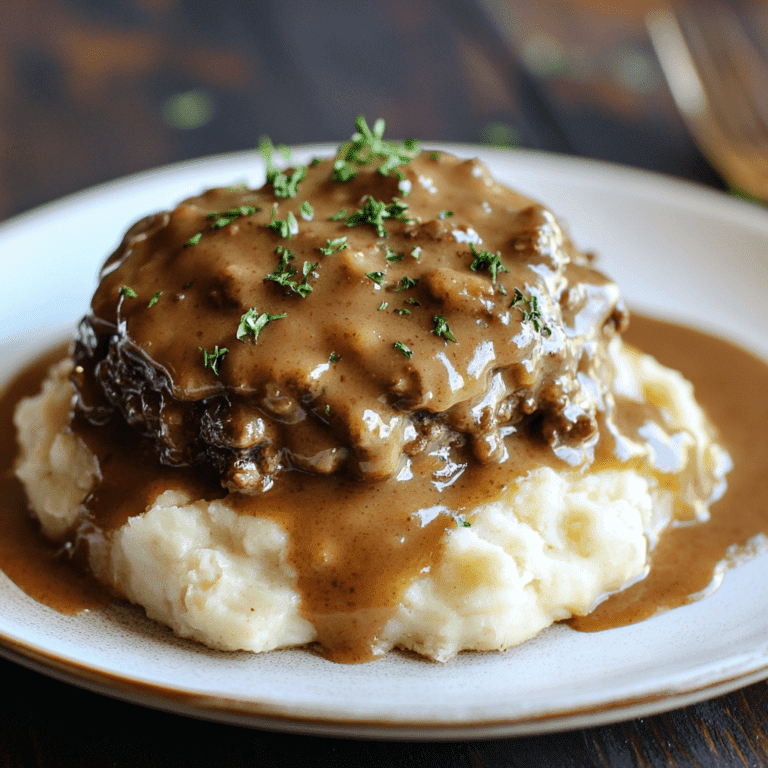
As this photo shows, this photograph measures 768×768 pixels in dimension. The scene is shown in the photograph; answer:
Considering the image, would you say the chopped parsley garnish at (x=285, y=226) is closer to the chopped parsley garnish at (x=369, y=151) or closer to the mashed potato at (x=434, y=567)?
the chopped parsley garnish at (x=369, y=151)

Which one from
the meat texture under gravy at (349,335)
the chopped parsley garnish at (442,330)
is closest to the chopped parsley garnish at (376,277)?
the meat texture under gravy at (349,335)

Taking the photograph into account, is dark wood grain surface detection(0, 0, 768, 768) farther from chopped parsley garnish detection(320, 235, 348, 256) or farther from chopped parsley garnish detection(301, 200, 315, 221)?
chopped parsley garnish detection(320, 235, 348, 256)

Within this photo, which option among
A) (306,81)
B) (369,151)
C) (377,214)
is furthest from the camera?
(306,81)

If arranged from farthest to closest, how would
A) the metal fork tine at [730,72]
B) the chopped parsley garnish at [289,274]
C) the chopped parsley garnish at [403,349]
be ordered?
the metal fork tine at [730,72]
the chopped parsley garnish at [289,274]
the chopped parsley garnish at [403,349]

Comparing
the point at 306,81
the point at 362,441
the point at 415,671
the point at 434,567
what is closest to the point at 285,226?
the point at 362,441

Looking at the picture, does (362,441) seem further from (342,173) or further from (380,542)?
(342,173)

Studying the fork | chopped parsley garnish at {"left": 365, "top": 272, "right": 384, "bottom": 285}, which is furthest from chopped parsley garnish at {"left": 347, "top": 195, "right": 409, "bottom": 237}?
the fork
